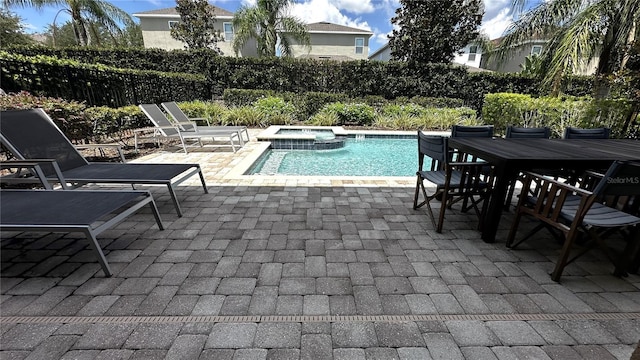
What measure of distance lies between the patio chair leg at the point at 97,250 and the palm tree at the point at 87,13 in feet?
63.5

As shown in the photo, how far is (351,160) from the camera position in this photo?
6.91 metres

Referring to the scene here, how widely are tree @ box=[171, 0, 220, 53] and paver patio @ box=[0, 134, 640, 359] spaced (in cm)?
1949

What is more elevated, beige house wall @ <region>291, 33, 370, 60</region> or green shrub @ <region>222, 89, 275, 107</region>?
beige house wall @ <region>291, 33, 370, 60</region>

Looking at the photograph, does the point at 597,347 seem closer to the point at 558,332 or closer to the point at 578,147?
the point at 558,332

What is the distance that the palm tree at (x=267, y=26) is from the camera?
46.2 ft

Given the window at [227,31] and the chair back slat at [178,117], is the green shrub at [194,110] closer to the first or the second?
the chair back slat at [178,117]

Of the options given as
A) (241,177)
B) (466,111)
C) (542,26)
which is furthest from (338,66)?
(241,177)

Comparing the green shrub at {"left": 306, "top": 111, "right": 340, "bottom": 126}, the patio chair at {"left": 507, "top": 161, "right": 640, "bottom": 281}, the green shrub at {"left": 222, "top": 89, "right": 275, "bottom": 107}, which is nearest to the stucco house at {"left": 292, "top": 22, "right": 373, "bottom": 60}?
the green shrub at {"left": 222, "top": 89, "right": 275, "bottom": 107}

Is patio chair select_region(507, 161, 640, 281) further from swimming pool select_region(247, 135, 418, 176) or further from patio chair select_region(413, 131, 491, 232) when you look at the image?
swimming pool select_region(247, 135, 418, 176)

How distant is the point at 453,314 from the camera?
1.80 m

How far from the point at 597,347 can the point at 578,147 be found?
8.02ft

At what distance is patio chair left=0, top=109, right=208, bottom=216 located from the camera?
307cm

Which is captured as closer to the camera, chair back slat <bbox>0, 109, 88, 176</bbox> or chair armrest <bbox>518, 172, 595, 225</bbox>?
chair armrest <bbox>518, 172, 595, 225</bbox>

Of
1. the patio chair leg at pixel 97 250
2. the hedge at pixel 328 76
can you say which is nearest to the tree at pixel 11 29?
the hedge at pixel 328 76
